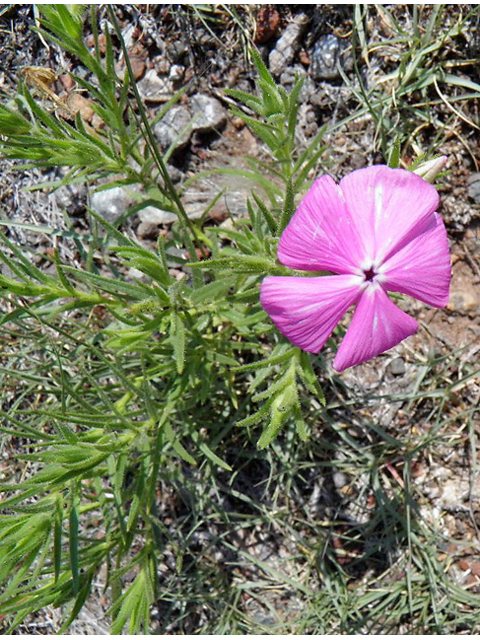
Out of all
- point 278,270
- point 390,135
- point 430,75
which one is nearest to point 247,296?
point 278,270

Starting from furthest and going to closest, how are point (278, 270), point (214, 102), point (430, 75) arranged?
point (214, 102), point (430, 75), point (278, 270)

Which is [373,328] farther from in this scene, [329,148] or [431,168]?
[329,148]

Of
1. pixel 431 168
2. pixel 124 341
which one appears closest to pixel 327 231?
pixel 431 168

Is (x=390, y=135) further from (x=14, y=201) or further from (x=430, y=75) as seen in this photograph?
(x=14, y=201)

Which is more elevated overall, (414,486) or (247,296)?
(247,296)

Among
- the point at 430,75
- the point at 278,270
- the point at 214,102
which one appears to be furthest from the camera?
the point at 214,102

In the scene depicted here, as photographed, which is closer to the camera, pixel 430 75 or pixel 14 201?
pixel 430 75
